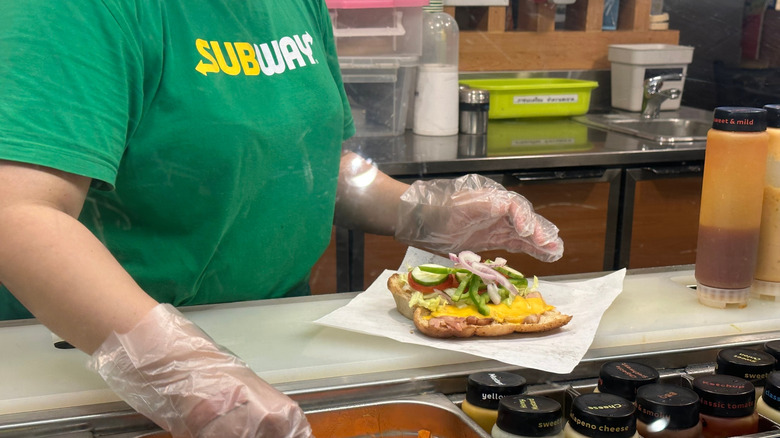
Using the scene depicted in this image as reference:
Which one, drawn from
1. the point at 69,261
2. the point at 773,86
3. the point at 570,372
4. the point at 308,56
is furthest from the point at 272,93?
the point at 773,86

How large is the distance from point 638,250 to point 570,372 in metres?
1.79

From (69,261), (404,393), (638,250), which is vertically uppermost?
(69,261)

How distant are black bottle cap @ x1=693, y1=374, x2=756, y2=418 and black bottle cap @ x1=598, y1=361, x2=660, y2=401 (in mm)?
48

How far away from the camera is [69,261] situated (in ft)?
2.50

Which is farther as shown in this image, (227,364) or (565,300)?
(565,300)

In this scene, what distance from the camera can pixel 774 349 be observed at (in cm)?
90

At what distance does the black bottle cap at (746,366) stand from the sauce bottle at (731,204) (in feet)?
0.78

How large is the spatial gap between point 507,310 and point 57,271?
0.54 m

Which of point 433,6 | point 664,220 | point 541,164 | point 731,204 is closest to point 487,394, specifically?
A: point 731,204

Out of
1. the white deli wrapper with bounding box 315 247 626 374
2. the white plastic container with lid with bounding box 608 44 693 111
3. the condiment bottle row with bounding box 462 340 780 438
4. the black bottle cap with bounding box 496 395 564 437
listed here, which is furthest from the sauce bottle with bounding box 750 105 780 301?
the white plastic container with lid with bounding box 608 44 693 111

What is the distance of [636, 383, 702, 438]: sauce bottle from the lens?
729 millimetres

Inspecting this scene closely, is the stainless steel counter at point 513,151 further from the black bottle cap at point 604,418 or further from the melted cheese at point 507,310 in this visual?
the black bottle cap at point 604,418

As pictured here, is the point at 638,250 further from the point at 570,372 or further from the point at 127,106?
the point at 127,106

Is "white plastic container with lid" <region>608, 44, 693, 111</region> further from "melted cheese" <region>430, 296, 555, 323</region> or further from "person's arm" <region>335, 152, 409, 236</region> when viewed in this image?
"melted cheese" <region>430, 296, 555, 323</region>
